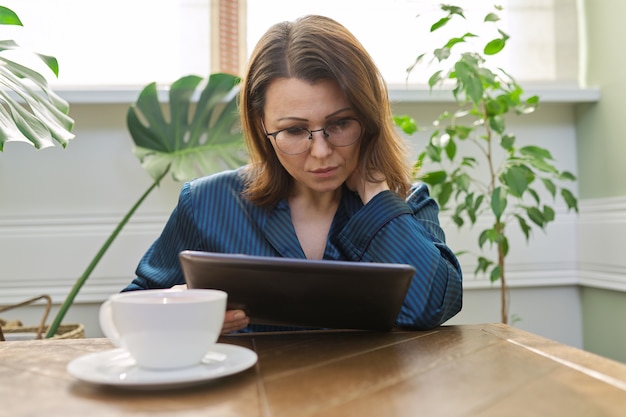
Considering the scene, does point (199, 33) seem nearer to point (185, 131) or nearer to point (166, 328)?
point (185, 131)

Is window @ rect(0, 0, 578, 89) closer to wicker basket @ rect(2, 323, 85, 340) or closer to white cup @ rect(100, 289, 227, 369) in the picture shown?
wicker basket @ rect(2, 323, 85, 340)

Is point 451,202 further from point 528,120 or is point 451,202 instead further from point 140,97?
point 140,97

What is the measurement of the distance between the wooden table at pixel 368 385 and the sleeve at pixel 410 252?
299 mm

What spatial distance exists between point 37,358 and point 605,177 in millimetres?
1926

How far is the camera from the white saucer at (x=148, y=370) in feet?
1.97

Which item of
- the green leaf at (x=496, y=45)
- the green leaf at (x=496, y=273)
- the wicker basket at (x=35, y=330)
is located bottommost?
the wicker basket at (x=35, y=330)

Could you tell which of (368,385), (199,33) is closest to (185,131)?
(199,33)

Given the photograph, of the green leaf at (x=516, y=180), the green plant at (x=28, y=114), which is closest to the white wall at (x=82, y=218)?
the green leaf at (x=516, y=180)

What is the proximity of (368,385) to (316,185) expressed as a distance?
76 centimetres

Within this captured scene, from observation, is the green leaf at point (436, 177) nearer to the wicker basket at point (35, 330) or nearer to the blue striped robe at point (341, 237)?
the blue striped robe at point (341, 237)

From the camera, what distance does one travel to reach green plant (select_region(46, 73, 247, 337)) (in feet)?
6.82

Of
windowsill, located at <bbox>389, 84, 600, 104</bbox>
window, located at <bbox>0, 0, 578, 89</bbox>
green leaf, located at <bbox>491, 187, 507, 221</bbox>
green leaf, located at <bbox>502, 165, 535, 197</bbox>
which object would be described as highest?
window, located at <bbox>0, 0, 578, 89</bbox>

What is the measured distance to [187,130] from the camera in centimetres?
217

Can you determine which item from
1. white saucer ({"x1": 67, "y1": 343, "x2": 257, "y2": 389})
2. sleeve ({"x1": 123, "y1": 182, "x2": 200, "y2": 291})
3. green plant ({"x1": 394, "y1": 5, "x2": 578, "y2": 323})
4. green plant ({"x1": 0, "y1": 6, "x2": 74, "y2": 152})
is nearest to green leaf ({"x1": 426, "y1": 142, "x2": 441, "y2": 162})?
green plant ({"x1": 394, "y1": 5, "x2": 578, "y2": 323})
